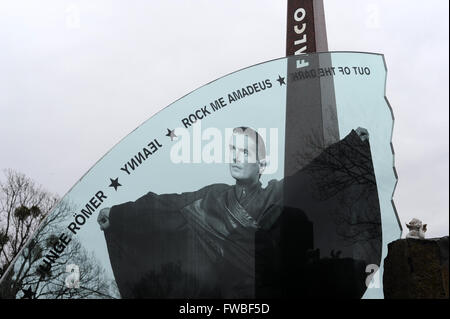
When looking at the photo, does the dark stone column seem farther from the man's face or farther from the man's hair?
the man's hair

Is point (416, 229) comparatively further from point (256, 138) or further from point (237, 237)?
point (256, 138)

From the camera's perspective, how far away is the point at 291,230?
1334 cm

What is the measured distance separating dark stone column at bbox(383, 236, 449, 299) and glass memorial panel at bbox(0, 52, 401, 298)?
5.46 meters

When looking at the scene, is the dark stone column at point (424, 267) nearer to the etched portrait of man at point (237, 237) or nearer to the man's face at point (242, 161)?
the etched portrait of man at point (237, 237)

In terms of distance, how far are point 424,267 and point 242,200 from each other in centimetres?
647

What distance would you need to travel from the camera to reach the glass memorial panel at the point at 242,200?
12789 mm

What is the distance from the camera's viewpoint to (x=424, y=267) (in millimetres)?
7504

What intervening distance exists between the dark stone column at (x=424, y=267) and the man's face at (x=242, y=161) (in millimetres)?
6161

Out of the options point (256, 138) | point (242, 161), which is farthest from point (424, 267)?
point (256, 138)

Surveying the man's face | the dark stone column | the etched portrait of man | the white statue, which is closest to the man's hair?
the etched portrait of man

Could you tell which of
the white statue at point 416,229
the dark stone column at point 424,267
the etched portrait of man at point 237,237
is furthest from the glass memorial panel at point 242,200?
the dark stone column at point 424,267
